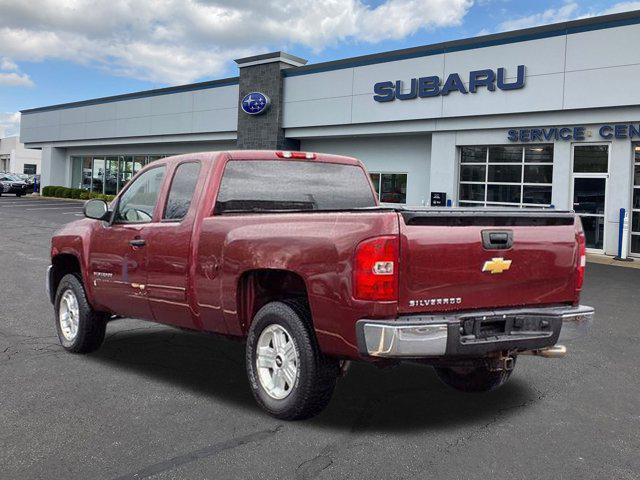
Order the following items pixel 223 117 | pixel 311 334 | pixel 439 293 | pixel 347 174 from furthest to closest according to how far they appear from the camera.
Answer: pixel 223 117 → pixel 347 174 → pixel 311 334 → pixel 439 293

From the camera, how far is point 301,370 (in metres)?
4.27

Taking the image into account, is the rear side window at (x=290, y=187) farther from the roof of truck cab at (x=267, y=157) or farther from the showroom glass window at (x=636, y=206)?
the showroom glass window at (x=636, y=206)

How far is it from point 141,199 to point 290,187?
55.4 inches

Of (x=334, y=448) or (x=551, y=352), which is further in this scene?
(x=551, y=352)

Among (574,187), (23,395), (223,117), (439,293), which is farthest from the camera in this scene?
(223,117)

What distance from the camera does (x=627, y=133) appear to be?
16578 millimetres

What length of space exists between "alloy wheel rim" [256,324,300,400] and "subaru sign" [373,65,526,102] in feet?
52.4

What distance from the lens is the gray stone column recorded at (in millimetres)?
25859

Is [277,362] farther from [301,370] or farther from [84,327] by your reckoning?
[84,327]

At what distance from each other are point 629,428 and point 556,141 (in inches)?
587

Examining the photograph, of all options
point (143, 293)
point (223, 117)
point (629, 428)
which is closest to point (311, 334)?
point (143, 293)

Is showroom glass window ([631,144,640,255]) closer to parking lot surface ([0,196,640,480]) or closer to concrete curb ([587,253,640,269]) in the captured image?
concrete curb ([587,253,640,269])

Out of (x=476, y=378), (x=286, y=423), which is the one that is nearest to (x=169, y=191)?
(x=286, y=423)

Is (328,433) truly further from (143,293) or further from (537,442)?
(143,293)
